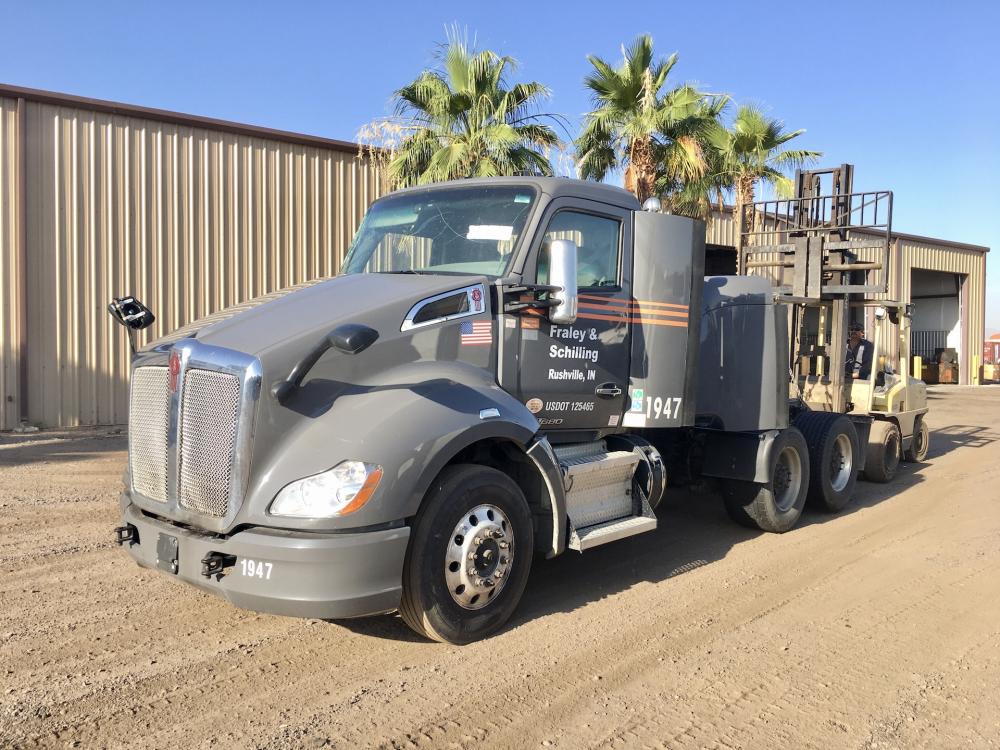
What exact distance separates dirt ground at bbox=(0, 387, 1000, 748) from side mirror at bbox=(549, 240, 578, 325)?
1.84 meters

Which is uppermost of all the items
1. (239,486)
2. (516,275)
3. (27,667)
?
(516,275)

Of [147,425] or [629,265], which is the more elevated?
[629,265]

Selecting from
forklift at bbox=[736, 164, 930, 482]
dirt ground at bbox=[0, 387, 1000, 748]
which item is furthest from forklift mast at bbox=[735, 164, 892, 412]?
dirt ground at bbox=[0, 387, 1000, 748]

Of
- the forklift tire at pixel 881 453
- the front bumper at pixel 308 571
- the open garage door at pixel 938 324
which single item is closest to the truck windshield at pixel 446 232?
the front bumper at pixel 308 571

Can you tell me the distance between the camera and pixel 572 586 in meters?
5.60

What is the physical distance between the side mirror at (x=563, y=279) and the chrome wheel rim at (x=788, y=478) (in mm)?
3425

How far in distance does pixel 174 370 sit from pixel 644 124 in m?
12.8

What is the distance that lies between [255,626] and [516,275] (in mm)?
2572

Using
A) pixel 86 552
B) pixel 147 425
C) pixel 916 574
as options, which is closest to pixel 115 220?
pixel 86 552

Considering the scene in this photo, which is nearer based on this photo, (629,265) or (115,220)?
Answer: (629,265)

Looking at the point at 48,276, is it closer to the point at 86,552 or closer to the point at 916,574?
the point at 86,552

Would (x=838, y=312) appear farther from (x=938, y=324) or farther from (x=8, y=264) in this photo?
(x=938, y=324)

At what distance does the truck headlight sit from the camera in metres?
3.90

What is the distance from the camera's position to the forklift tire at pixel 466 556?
4.21 metres
